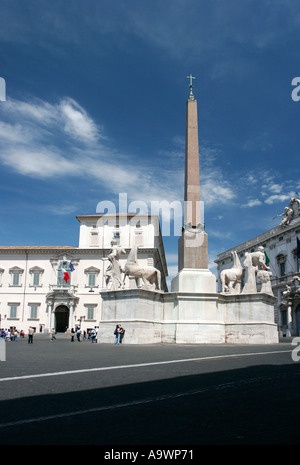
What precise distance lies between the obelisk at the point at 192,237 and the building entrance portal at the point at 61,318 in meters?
34.3

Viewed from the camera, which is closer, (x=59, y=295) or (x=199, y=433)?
(x=199, y=433)

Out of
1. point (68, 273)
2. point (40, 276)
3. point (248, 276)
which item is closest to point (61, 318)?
point (68, 273)

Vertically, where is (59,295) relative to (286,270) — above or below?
below

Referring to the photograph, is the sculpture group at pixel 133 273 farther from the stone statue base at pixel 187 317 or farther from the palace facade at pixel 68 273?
the palace facade at pixel 68 273

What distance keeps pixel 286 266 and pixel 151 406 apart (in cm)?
4530

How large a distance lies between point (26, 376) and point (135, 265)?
10.8m

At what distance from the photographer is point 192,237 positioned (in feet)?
59.4

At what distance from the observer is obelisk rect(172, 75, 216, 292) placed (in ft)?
56.3

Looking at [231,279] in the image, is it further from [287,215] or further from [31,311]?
[31,311]

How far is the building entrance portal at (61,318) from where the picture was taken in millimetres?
49781

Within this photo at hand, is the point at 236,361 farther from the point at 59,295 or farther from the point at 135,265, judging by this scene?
the point at 59,295

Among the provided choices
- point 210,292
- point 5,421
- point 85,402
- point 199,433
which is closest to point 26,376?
point 85,402

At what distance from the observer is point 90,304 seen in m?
49.6

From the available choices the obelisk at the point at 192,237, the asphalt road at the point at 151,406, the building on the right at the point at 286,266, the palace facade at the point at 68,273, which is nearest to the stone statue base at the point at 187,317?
the obelisk at the point at 192,237
